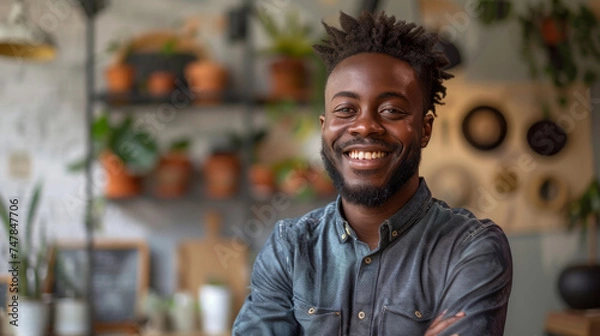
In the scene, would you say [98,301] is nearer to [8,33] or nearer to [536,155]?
[8,33]

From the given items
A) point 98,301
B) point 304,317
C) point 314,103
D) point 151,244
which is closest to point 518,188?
point 314,103

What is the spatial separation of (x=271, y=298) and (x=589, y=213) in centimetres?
281

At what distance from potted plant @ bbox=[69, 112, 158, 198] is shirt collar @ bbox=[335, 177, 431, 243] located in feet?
8.88

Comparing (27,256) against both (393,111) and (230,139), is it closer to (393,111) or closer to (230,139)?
(230,139)

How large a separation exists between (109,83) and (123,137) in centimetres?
34

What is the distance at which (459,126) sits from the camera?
3.77 metres

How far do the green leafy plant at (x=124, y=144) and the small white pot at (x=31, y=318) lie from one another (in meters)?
0.95

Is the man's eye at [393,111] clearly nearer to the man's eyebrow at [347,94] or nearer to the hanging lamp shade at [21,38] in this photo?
the man's eyebrow at [347,94]

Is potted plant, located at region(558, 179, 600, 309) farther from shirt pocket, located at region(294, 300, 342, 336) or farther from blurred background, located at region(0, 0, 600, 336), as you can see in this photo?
shirt pocket, located at region(294, 300, 342, 336)

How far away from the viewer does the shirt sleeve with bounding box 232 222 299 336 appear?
1.16 m

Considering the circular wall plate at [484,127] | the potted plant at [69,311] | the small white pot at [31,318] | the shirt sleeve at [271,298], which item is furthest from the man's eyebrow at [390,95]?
the circular wall plate at [484,127]

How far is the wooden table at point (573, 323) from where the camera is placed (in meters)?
3.17

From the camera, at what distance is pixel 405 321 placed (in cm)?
107

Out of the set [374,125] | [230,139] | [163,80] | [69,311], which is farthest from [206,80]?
[374,125]
